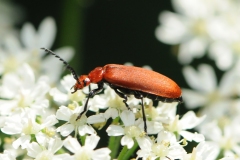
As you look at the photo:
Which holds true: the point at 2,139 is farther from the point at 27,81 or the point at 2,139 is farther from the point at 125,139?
the point at 125,139

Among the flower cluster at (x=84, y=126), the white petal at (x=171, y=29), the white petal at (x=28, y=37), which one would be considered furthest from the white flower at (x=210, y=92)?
the flower cluster at (x=84, y=126)

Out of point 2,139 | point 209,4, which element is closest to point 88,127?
point 2,139

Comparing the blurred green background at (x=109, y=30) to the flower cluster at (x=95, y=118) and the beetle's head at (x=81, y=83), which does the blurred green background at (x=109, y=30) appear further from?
the beetle's head at (x=81, y=83)

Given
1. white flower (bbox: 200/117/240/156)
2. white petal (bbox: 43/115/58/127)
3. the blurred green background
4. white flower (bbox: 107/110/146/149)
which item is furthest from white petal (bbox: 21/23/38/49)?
white flower (bbox: 107/110/146/149)

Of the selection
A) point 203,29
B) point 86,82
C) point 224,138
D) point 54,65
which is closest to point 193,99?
point 203,29

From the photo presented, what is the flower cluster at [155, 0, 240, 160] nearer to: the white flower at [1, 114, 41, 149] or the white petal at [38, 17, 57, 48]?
the white petal at [38, 17, 57, 48]
